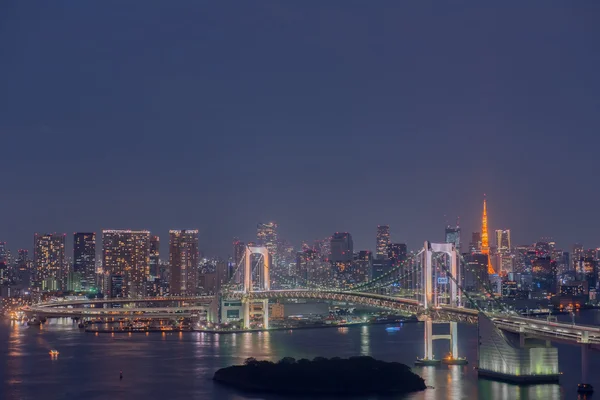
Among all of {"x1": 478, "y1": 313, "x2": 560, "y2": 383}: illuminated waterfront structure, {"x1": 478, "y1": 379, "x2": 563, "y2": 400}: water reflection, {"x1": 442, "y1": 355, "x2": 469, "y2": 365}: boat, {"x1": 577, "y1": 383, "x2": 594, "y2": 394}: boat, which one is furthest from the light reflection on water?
{"x1": 442, "y1": 355, "x2": 469, "y2": 365}: boat

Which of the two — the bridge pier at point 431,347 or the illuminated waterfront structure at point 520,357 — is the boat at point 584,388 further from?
the bridge pier at point 431,347

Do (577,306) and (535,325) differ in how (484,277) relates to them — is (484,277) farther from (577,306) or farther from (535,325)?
(535,325)

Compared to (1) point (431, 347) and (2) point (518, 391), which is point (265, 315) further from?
(2) point (518, 391)

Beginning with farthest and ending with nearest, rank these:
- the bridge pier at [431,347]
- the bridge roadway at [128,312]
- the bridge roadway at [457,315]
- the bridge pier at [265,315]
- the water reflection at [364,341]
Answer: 1. the bridge roadway at [128,312]
2. the bridge pier at [265,315]
3. the water reflection at [364,341]
4. the bridge pier at [431,347]
5. the bridge roadway at [457,315]

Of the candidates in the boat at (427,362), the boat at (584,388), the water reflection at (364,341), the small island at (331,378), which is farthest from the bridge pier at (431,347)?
the boat at (584,388)

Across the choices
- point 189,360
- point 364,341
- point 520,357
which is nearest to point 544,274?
point 364,341

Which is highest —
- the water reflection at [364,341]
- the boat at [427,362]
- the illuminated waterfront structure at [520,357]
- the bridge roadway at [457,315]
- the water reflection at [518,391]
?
the bridge roadway at [457,315]

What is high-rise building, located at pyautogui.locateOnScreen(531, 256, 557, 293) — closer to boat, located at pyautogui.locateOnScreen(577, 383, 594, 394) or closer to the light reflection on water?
the light reflection on water
